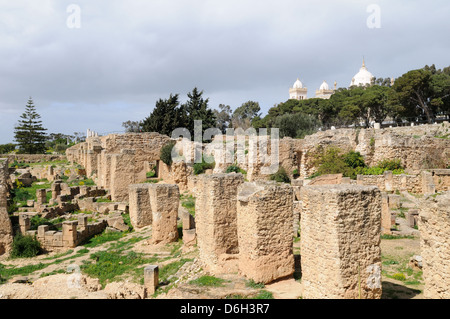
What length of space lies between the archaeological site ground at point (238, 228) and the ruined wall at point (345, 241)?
0.02 meters

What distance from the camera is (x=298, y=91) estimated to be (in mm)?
84250

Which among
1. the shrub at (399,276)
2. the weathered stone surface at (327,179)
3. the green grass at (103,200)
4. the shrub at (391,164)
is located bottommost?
the shrub at (399,276)

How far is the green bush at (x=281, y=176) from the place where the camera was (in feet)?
60.6

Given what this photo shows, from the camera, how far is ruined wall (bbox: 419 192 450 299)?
452cm

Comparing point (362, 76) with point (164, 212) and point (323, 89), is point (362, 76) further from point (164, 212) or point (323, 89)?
point (164, 212)

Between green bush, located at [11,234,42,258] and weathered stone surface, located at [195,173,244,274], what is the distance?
23.1 feet

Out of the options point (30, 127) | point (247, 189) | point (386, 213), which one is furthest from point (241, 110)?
point (247, 189)

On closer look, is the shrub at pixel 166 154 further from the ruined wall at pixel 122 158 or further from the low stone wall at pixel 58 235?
the low stone wall at pixel 58 235

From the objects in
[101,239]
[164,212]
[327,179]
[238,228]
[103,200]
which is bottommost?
[101,239]

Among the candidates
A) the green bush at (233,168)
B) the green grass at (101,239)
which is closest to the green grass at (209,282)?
the green grass at (101,239)

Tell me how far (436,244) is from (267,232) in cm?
286

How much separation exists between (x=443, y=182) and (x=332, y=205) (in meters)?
14.8

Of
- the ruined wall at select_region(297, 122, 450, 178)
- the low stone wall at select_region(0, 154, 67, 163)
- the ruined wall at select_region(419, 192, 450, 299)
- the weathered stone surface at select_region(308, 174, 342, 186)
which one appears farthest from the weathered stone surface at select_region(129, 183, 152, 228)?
the low stone wall at select_region(0, 154, 67, 163)

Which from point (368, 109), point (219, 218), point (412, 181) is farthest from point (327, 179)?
point (368, 109)
